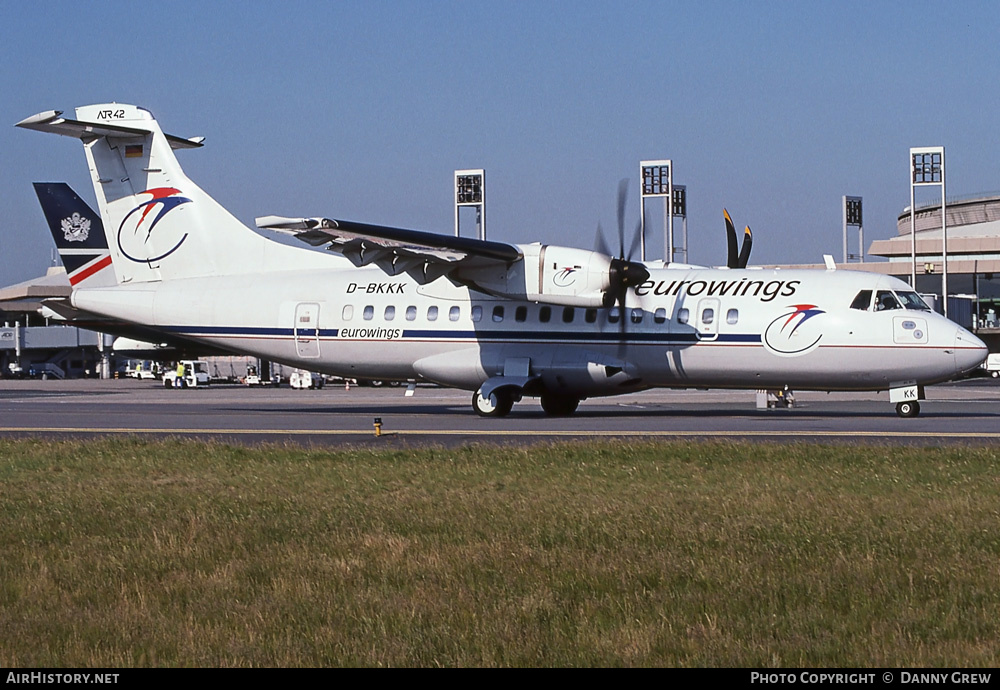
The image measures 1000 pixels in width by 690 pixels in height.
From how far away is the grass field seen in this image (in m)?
6.63

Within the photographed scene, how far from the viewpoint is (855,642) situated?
6621 millimetres

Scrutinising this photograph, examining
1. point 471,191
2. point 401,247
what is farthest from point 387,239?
point 471,191

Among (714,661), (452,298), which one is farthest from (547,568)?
(452,298)

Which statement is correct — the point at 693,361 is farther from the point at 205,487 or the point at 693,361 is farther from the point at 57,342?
the point at 57,342

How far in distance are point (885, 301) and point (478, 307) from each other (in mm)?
10069

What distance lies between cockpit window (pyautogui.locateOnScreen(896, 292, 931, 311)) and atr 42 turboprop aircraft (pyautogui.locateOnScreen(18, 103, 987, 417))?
3 cm

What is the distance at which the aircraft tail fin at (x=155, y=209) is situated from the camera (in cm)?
3052

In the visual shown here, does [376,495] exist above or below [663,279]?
below

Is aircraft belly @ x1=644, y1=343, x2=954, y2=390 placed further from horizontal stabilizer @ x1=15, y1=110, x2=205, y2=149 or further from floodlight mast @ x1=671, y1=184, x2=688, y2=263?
floodlight mast @ x1=671, y1=184, x2=688, y2=263

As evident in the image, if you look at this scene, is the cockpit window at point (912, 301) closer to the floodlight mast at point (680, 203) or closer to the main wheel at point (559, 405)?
the main wheel at point (559, 405)

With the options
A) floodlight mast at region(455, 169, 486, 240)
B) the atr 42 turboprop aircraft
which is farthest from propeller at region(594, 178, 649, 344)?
floodlight mast at region(455, 169, 486, 240)

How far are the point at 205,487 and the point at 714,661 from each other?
8872 millimetres

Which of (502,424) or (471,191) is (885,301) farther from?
(471,191)

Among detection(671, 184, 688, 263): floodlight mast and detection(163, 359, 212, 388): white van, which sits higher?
detection(671, 184, 688, 263): floodlight mast
